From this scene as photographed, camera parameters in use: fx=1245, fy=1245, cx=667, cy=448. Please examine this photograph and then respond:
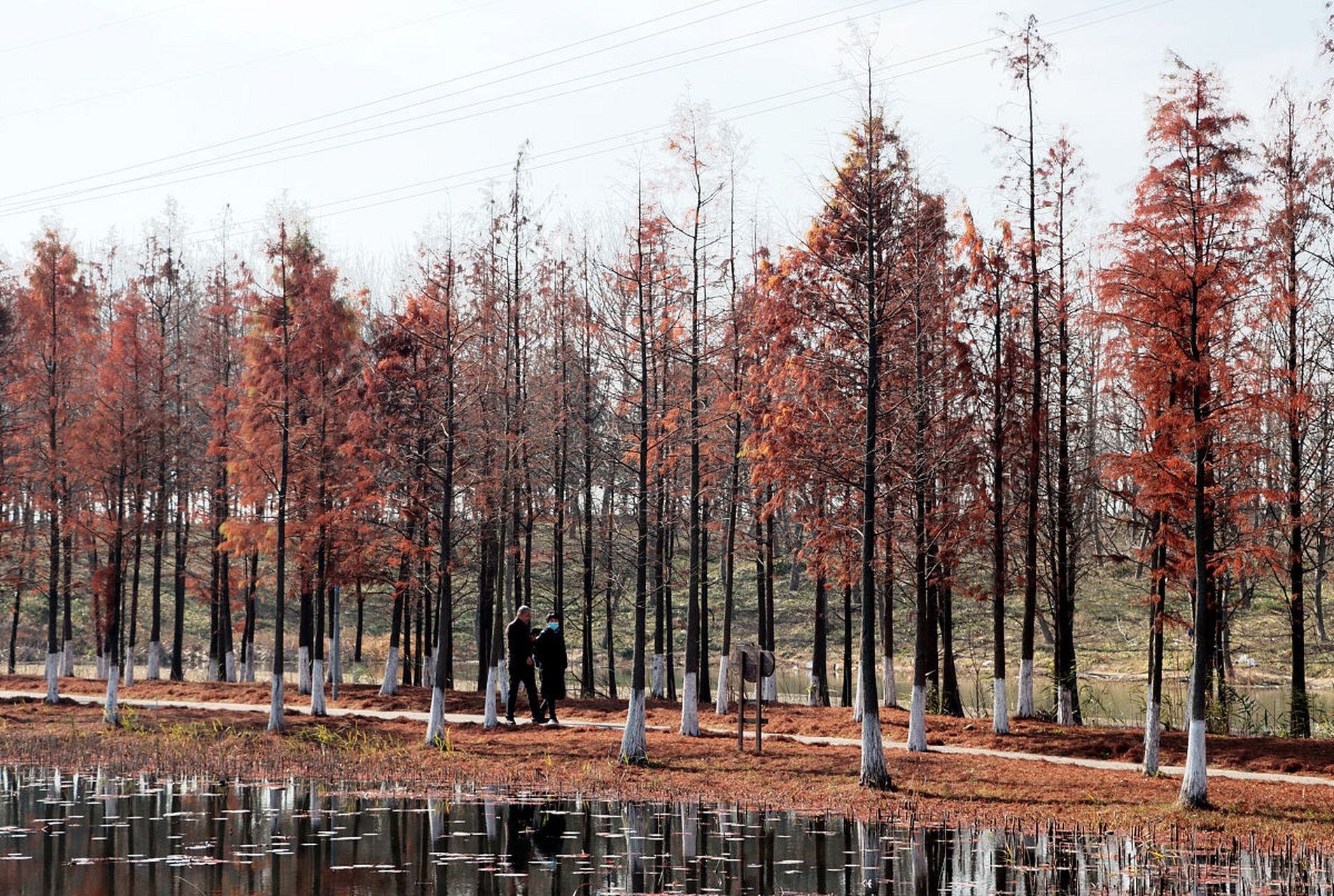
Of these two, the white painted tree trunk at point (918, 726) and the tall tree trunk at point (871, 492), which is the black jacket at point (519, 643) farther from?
the tall tree trunk at point (871, 492)

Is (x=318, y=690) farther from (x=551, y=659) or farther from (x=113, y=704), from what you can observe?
(x=551, y=659)

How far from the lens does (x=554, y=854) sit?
42.1 ft

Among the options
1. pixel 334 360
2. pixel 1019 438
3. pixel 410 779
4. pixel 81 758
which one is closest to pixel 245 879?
pixel 410 779

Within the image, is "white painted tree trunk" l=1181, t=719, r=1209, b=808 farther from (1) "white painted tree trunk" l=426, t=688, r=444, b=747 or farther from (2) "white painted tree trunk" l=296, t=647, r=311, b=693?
(2) "white painted tree trunk" l=296, t=647, r=311, b=693

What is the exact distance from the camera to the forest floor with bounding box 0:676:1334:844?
52.4 feet

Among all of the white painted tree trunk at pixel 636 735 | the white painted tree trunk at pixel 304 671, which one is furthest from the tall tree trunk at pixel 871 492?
the white painted tree trunk at pixel 304 671

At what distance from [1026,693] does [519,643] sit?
431 inches

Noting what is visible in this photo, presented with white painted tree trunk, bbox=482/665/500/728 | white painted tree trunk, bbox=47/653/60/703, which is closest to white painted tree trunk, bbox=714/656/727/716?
white painted tree trunk, bbox=482/665/500/728

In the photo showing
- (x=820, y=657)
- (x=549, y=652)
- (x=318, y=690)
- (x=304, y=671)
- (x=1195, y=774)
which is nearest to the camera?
(x=1195, y=774)

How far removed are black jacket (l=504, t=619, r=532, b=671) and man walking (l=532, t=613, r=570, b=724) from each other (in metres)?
0.19

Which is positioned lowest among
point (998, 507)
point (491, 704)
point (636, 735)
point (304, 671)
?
point (304, 671)

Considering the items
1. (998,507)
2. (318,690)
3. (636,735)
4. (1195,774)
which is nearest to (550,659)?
(318,690)

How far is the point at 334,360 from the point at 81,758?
471 inches

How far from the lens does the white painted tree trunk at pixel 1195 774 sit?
15742 mm
